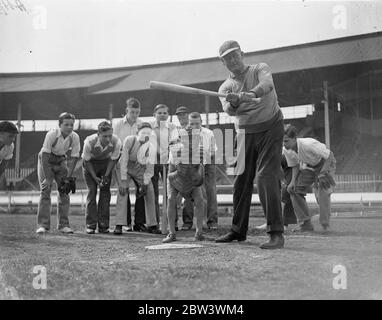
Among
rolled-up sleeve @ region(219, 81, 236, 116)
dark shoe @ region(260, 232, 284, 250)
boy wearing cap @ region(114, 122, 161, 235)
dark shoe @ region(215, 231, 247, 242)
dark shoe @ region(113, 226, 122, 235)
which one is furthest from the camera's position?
boy wearing cap @ region(114, 122, 161, 235)

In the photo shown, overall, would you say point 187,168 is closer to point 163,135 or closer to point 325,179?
point 163,135

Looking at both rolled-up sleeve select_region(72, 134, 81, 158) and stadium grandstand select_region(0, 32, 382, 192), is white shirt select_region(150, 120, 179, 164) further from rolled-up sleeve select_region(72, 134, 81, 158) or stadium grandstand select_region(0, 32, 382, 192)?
stadium grandstand select_region(0, 32, 382, 192)

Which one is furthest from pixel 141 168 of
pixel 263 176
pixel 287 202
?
pixel 263 176

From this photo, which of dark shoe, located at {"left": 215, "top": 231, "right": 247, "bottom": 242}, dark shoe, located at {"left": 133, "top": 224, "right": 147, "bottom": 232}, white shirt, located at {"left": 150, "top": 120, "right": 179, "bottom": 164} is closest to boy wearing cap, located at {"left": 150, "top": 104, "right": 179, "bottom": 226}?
white shirt, located at {"left": 150, "top": 120, "right": 179, "bottom": 164}

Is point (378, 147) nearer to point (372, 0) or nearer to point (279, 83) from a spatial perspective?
point (279, 83)

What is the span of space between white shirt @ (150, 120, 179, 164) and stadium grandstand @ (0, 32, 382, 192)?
4.49 meters

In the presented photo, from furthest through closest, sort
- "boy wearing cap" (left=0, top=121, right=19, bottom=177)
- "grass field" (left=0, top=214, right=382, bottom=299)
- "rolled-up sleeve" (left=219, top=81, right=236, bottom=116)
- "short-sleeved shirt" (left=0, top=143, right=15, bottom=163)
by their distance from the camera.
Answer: "short-sleeved shirt" (left=0, top=143, right=15, bottom=163) < "boy wearing cap" (left=0, top=121, right=19, bottom=177) < "rolled-up sleeve" (left=219, top=81, right=236, bottom=116) < "grass field" (left=0, top=214, right=382, bottom=299)

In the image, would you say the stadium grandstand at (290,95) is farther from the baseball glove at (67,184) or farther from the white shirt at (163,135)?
the baseball glove at (67,184)

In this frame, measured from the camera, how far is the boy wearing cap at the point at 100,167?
15.1 ft

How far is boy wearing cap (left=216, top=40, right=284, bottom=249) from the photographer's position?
2986 mm

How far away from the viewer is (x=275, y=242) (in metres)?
2.96

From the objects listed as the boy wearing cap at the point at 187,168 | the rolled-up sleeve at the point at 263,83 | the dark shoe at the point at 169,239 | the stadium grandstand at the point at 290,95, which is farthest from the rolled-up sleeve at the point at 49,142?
the stadium grandstand at the point at 290,95

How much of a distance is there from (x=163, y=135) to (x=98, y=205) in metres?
1.05

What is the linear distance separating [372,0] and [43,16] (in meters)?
2.48
